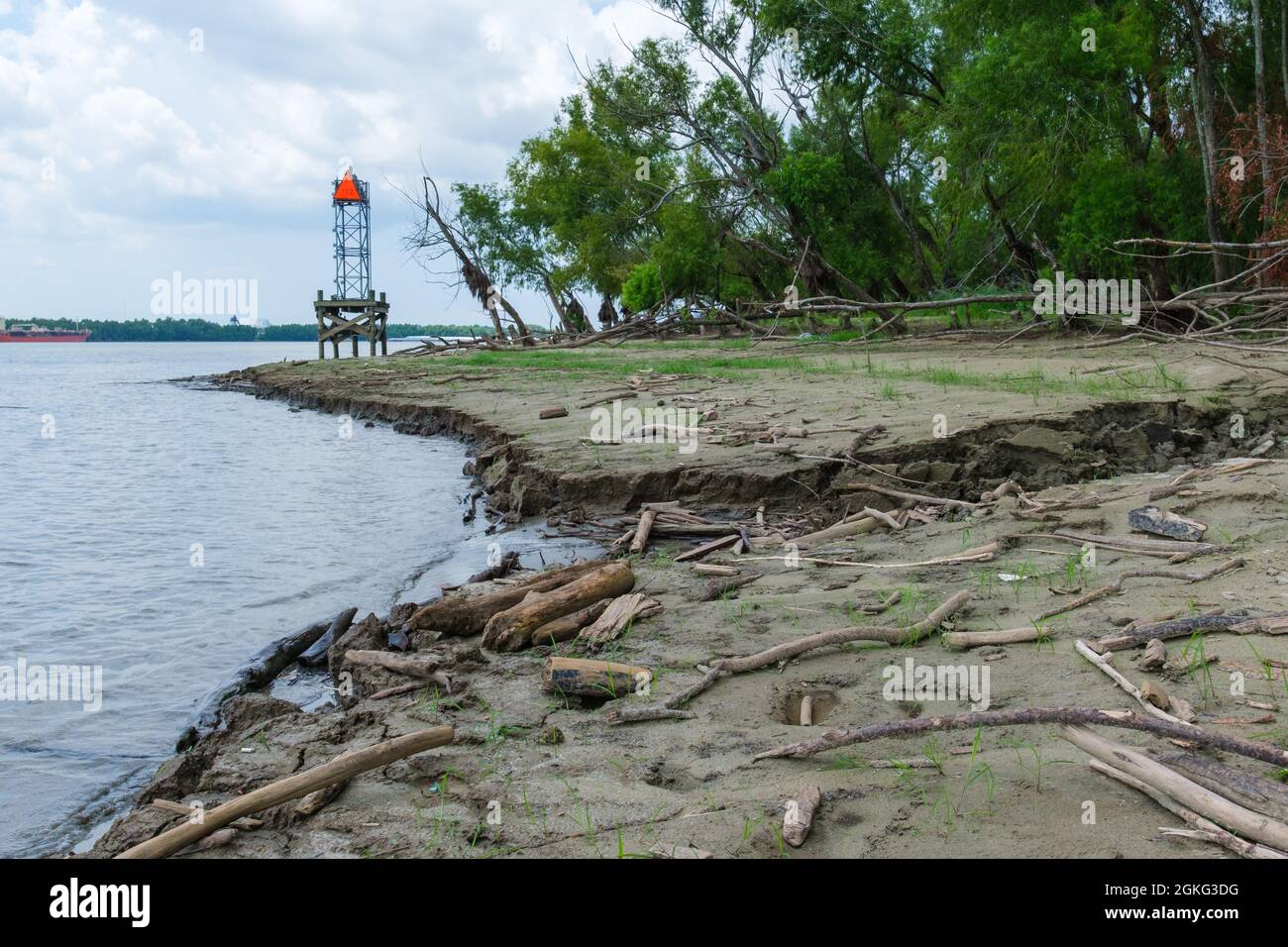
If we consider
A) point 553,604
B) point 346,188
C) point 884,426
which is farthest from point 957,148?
point 346,188

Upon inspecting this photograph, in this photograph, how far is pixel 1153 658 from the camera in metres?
3.94

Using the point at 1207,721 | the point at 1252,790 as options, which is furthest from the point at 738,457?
the point at 1252,790

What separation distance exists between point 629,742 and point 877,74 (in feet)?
77.6

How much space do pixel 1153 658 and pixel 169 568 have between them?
27.7 feet

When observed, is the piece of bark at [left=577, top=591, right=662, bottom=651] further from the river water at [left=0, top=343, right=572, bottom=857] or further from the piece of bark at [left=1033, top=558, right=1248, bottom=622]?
the piece of bark at [left=1033, top=558, right=1248, bottom=622]

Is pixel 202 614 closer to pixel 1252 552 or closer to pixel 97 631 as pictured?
pixel 97 631

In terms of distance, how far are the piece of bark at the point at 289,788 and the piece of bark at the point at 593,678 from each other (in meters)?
0.80

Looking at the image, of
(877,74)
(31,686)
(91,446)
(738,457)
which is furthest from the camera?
(877,74)

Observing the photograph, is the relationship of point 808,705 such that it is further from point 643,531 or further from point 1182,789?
point 643,531

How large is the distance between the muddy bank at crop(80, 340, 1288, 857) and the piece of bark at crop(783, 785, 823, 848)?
0.03 m

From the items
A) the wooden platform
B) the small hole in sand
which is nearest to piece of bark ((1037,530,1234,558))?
the small hole in sand

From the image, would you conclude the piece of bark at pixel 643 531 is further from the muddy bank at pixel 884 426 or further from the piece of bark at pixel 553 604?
the piece of bark at pixel 553 604

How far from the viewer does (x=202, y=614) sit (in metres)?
7.79
